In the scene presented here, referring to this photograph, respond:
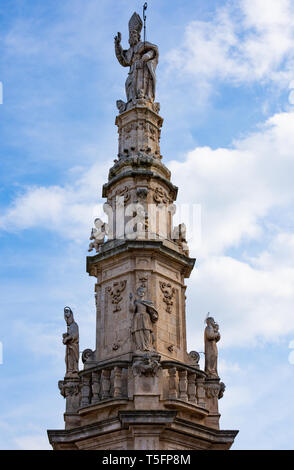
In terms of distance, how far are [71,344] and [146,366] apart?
3042 mm

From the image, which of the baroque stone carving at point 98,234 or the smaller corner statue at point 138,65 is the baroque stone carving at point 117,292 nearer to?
the baroque stone carving at point 98,234

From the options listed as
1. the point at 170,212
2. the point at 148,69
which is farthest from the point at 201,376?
the point at 148,69

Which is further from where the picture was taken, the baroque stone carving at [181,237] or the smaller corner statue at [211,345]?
the baroque stone carving at [181,237]

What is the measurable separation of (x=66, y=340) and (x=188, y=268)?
4.11 metres

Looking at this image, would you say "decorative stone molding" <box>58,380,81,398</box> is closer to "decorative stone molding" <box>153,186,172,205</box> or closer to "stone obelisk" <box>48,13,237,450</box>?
"stone obelisk" <box>48,13,237,450</box>

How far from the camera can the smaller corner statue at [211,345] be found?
20859mm

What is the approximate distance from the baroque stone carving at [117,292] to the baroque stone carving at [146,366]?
2174mm

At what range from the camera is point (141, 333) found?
19469 millimetres

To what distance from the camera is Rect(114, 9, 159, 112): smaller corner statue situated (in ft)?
81.0

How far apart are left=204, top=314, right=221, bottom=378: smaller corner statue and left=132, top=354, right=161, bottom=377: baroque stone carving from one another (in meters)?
2.39

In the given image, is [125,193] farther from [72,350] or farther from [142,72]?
[72,350]

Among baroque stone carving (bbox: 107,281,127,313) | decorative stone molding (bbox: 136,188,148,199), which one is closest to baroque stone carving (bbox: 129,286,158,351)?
baroque stone carving (bbox: 107,281,127,313)

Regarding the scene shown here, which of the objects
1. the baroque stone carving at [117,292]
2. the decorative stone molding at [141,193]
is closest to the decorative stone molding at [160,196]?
the decorative stone molding at [141,193]

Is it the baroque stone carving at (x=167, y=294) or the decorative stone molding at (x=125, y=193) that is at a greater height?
the decorative stone molding at (x=125, y=193)
